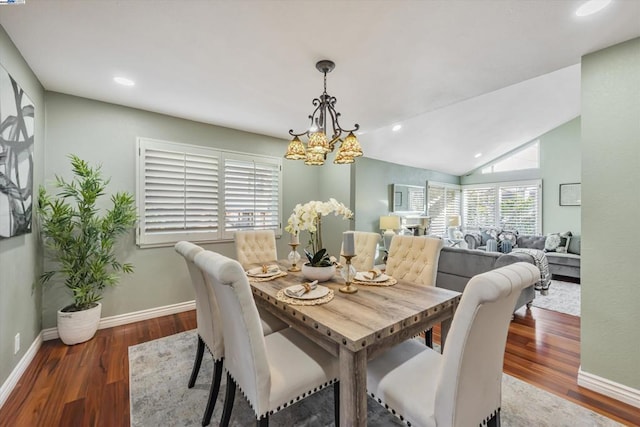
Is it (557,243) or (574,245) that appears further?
(557,243)

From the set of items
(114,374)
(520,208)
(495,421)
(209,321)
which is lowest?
(114,374)

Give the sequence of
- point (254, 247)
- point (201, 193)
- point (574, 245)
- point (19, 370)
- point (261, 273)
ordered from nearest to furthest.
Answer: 1. point (19, 370)
2. point (261, 273)
3. point (254, 247)
4. point (201, 193)
5. point (574, 245)

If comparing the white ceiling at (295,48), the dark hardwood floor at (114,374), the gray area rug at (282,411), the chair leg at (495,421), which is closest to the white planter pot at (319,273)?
the gray area rug at (282,411)

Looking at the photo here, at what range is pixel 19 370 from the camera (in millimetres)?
2066

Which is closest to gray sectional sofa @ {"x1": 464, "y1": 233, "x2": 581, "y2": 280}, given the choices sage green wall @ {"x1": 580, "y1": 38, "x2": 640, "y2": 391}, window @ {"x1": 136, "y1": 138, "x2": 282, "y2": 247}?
sage green wall @ {"x1": 580, "y1": 38, "x2": 640, "y2": 391}

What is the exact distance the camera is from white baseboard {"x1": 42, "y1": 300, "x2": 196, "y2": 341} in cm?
270

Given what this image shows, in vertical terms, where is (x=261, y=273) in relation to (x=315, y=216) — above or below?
below

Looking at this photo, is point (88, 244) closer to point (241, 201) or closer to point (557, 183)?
point (241, 201)

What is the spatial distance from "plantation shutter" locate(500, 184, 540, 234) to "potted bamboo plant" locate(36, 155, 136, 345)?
8.35 m

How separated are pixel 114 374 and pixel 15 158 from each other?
1.80 m

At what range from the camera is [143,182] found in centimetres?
320

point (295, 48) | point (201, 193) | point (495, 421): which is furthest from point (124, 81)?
point (495, 421)

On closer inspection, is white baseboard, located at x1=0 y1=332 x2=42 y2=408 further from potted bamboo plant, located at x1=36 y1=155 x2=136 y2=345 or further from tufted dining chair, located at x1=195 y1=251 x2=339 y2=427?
tufted dining chair, located at x1=195 y1=251 x2=339 y2=427

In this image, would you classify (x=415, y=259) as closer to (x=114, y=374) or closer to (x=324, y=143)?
(x=324, y=143)
